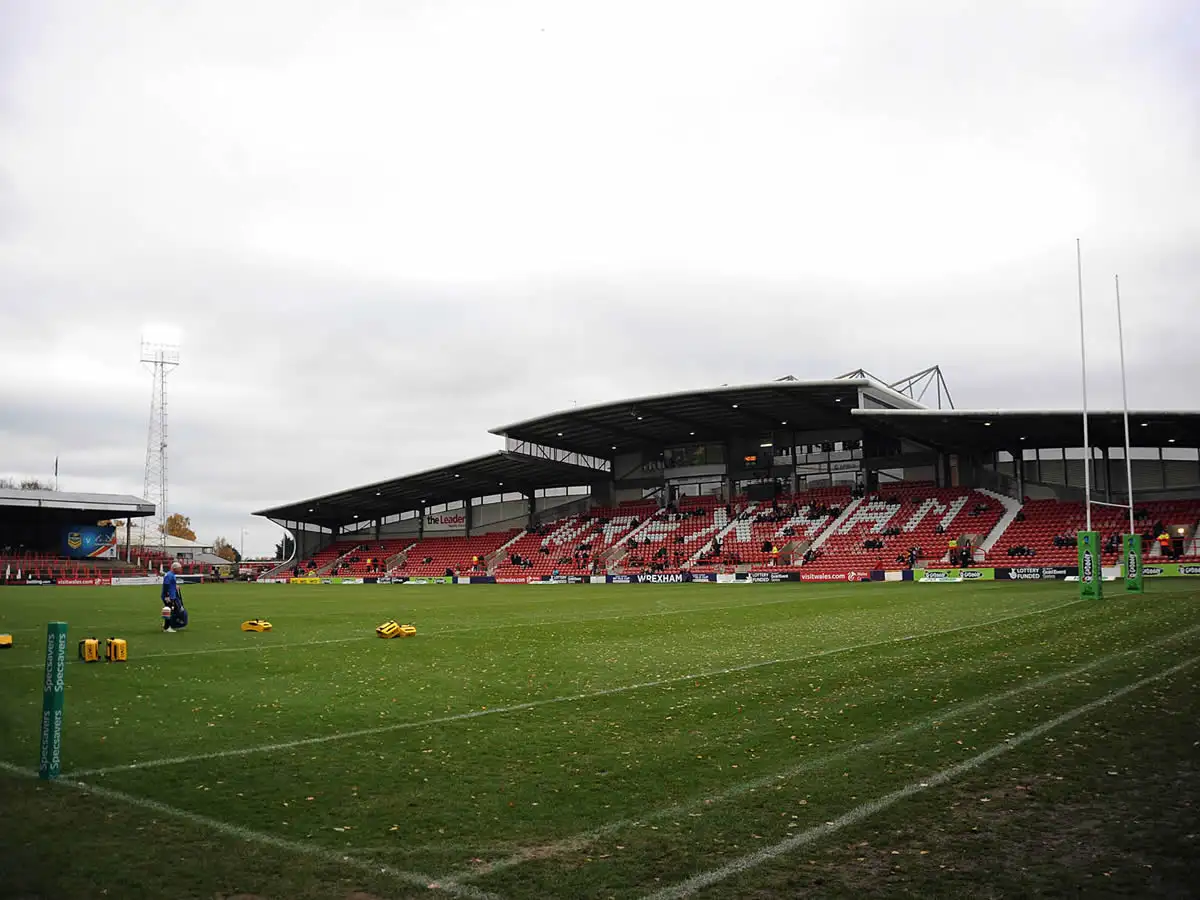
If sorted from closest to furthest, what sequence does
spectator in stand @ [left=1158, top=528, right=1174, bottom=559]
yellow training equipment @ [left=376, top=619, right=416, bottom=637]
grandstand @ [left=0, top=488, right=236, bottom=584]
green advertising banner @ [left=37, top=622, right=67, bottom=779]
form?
green advertising banner @ [left=37, top=622, right=67, bottom=779] < yellow training equipment @ [left=376, top=619, right=416, bottom=637] < spectator in stand @ [left=1158, top=528, right=1174, bottom=559] < grandstand @ [left=0, top=488, right=236, bottom=584]

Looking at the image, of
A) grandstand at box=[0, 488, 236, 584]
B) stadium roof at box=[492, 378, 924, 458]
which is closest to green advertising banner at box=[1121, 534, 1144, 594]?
stadium roof at box=[492, 378, 924, 458]

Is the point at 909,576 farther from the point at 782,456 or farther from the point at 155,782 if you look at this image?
the point at 155,782

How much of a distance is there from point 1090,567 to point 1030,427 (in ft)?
81.4

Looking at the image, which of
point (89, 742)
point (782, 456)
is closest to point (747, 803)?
point (89, 742)

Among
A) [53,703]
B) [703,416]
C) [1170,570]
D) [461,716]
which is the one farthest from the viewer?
[703,416]

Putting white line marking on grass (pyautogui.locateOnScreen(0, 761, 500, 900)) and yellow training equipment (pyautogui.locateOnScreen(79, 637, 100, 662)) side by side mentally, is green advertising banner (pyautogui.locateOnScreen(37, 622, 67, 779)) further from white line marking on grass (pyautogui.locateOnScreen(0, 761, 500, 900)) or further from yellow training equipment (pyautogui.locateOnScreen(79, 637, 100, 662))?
yellow training equipment (pyautogui.locateOnScreen(79, 637, 100, 662))

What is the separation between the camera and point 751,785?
784cm

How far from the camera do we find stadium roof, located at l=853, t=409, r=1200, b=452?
160ft

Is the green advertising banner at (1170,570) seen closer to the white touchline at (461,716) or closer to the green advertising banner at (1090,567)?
the green advertising banner at (1090,567)

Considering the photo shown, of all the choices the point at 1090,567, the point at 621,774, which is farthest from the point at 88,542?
the point at 621,774

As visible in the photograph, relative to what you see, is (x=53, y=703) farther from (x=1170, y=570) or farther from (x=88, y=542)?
(x=88, y=542)

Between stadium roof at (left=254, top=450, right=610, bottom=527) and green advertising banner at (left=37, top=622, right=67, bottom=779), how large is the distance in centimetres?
6073

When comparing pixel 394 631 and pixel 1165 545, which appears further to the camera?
pixel 1165 545

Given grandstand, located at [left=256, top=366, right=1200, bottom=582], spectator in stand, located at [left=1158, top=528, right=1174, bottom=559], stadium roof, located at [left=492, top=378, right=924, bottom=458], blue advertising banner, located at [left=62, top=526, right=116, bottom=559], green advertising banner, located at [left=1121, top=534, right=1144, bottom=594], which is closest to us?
green advertising banner, located at [left=1121, top=534, right=1144, bottom=594]
